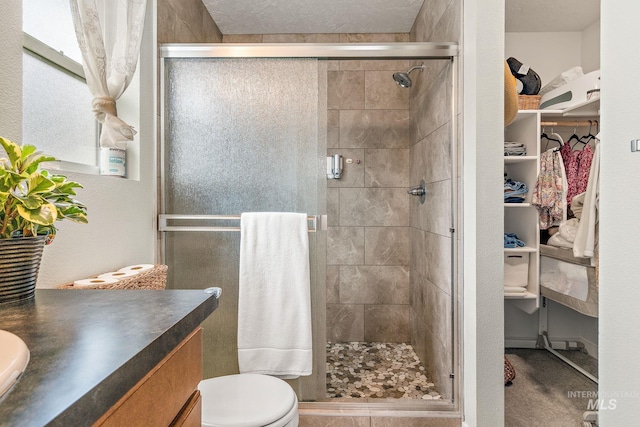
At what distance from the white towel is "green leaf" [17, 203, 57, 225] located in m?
1.02

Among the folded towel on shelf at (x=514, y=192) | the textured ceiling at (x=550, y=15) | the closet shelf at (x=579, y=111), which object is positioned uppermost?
the textured ceiling at (x=550, y=15)

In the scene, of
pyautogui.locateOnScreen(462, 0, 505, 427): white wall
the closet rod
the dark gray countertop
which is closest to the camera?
the dark gray countertop

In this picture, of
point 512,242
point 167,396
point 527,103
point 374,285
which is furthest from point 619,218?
point 374,285

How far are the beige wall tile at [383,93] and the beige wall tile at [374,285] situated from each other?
132 cm

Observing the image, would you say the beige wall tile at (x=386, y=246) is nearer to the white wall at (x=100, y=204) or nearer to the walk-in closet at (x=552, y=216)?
the walk-in closet at (x=552, y=216)

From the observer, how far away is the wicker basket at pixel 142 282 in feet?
3.77

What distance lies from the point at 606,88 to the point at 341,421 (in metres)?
1.66

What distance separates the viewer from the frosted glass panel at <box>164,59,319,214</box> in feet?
5.90

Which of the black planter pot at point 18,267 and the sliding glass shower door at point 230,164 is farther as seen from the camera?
the sliding glass shower door at point 230,164

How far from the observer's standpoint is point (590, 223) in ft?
6.72

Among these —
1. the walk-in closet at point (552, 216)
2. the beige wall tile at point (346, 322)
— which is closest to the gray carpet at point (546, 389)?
the walk-in closet at point (552, 216)

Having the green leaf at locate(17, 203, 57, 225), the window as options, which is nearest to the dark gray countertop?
the green leaf at locate(17, 203, 57, 225)

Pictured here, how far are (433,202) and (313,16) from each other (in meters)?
1.62

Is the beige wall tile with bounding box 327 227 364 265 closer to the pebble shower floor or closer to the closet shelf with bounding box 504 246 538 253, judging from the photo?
the pebble shower floor
